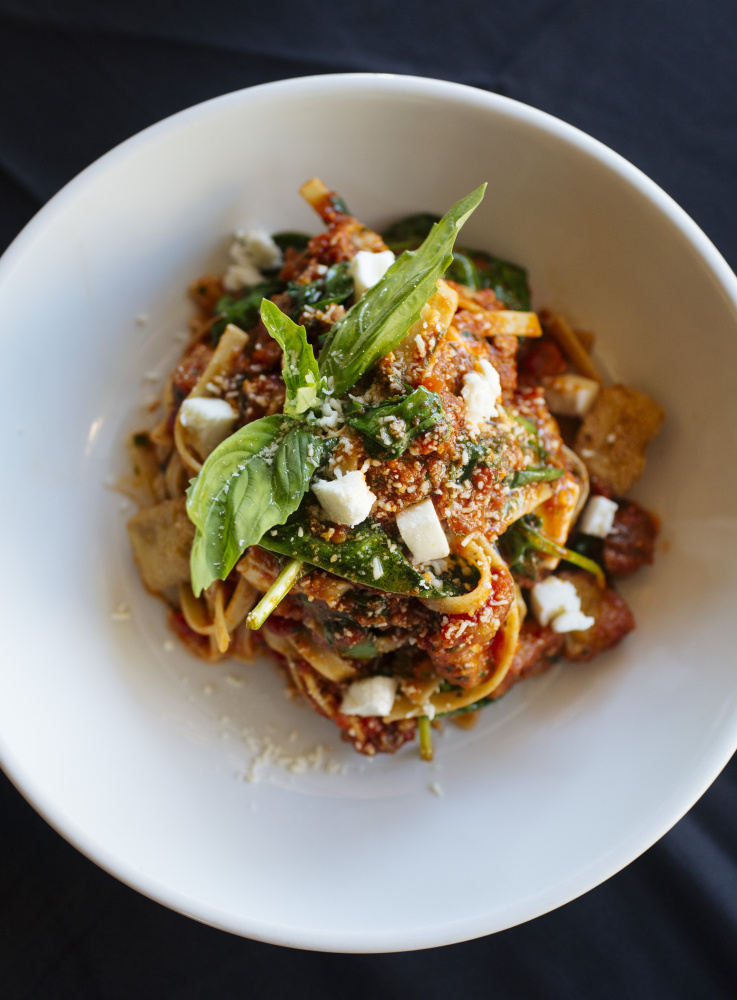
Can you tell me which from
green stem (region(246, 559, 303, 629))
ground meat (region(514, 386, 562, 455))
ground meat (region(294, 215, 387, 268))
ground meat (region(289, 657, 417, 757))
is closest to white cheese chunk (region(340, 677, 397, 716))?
ground meat (region(289, 657, 417, 757))

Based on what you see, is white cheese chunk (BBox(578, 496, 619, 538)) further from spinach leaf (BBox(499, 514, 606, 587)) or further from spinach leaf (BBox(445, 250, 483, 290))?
spinach leaf (BBox(445, 250, 483, 290))

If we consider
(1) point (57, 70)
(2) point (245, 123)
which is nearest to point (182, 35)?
(1) point (57, 70)

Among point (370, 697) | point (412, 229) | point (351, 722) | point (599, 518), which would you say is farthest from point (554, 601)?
point (412, 229)

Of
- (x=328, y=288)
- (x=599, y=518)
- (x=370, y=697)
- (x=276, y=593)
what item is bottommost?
(x=370, y=697)

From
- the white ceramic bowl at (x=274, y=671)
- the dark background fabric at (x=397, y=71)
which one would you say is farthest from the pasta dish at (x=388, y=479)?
the dark background fabric at (x=397, y=71)

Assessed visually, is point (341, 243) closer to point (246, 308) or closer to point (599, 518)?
point (246, 308)

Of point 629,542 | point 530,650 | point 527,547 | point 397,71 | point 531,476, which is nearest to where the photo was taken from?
point 531,476

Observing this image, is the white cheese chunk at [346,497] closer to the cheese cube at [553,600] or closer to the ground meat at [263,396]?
the ground meat at [263,396]
